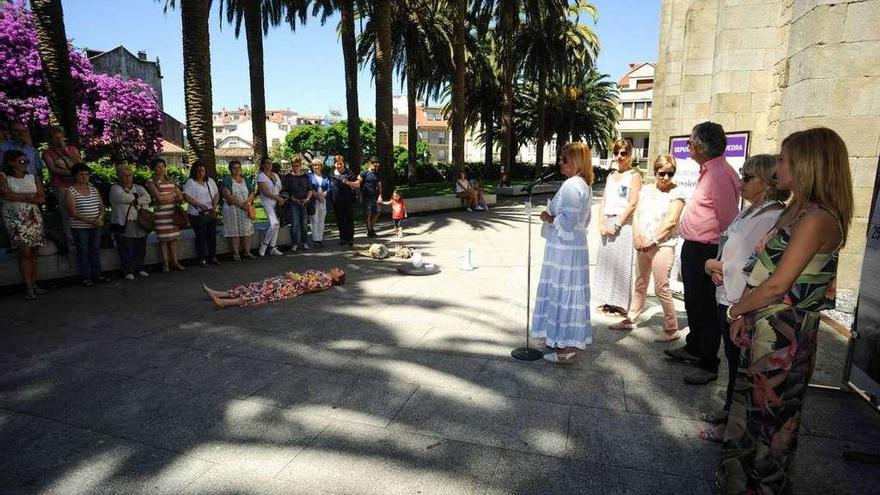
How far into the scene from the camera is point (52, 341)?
492 cm

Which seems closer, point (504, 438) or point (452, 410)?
point (504, 438)

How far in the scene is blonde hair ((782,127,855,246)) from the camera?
6.75 feet

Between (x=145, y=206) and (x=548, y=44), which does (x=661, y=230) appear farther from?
(x=548, y=44)

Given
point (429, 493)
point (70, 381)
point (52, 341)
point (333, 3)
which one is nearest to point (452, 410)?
point (429, 493)

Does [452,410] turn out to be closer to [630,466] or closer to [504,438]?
[504,438]

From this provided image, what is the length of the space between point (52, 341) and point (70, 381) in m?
1.28

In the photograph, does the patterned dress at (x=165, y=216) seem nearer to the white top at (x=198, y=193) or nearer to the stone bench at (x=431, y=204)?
the white top at (x=198, y=193)

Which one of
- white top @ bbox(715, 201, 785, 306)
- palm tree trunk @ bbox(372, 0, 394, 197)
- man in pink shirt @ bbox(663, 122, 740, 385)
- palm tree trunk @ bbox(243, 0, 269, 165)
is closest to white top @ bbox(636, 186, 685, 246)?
man in pink shirt @ bbox(663, 122, 740, 385)

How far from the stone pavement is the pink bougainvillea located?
63.8 feet

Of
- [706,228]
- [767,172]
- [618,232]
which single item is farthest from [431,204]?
[767,172]

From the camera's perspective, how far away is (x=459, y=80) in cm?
2023

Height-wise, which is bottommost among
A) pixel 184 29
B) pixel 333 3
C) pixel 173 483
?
pixel 173 483

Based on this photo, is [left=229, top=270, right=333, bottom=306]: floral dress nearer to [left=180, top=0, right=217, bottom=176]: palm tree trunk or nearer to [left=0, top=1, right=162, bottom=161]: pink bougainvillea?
[left=180, top=0, right=217, bottom=176]: palm tree trunk

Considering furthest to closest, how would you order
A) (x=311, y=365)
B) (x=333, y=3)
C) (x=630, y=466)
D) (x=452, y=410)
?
(x=333, y=3) → (x=311, y=365) → (x=452, y=410) → (x=630, y=466)
